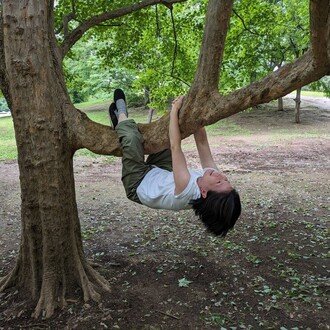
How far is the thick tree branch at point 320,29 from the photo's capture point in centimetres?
257

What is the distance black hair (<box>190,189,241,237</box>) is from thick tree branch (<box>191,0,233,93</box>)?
0.97m

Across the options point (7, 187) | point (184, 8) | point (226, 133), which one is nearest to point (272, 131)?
point (226, 133)

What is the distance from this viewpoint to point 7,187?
10.1 meters

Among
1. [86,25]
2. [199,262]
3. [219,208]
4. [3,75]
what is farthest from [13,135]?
[219,208]

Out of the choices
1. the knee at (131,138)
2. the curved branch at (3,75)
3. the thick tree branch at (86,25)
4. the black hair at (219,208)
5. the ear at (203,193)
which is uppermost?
the thick tree branch at (86,25)

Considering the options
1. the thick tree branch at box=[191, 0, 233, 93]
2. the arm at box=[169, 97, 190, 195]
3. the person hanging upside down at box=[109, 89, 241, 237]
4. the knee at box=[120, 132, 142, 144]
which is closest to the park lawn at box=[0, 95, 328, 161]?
the person hanging upside down at box=[109, 89, 241, 237]

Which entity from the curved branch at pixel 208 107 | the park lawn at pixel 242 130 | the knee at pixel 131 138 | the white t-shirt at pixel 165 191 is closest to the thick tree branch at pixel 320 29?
the curved branch at pixel 208 107

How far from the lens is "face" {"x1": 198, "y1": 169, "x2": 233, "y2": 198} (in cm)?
353

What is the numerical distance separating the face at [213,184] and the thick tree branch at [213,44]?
800 millimetres

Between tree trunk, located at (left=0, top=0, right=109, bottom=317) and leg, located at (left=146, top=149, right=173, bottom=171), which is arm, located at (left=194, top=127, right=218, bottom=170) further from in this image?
tree trunk, located at (left=0, top=0, right=109, bottom=317)

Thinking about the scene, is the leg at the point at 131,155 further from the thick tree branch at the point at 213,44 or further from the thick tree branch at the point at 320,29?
the thick tree branch at the point at 320,29

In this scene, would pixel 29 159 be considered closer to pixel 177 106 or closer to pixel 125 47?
pixel 177 106

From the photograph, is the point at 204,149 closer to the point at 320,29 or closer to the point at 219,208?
the point at 219,208

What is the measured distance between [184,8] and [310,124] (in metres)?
15.8
